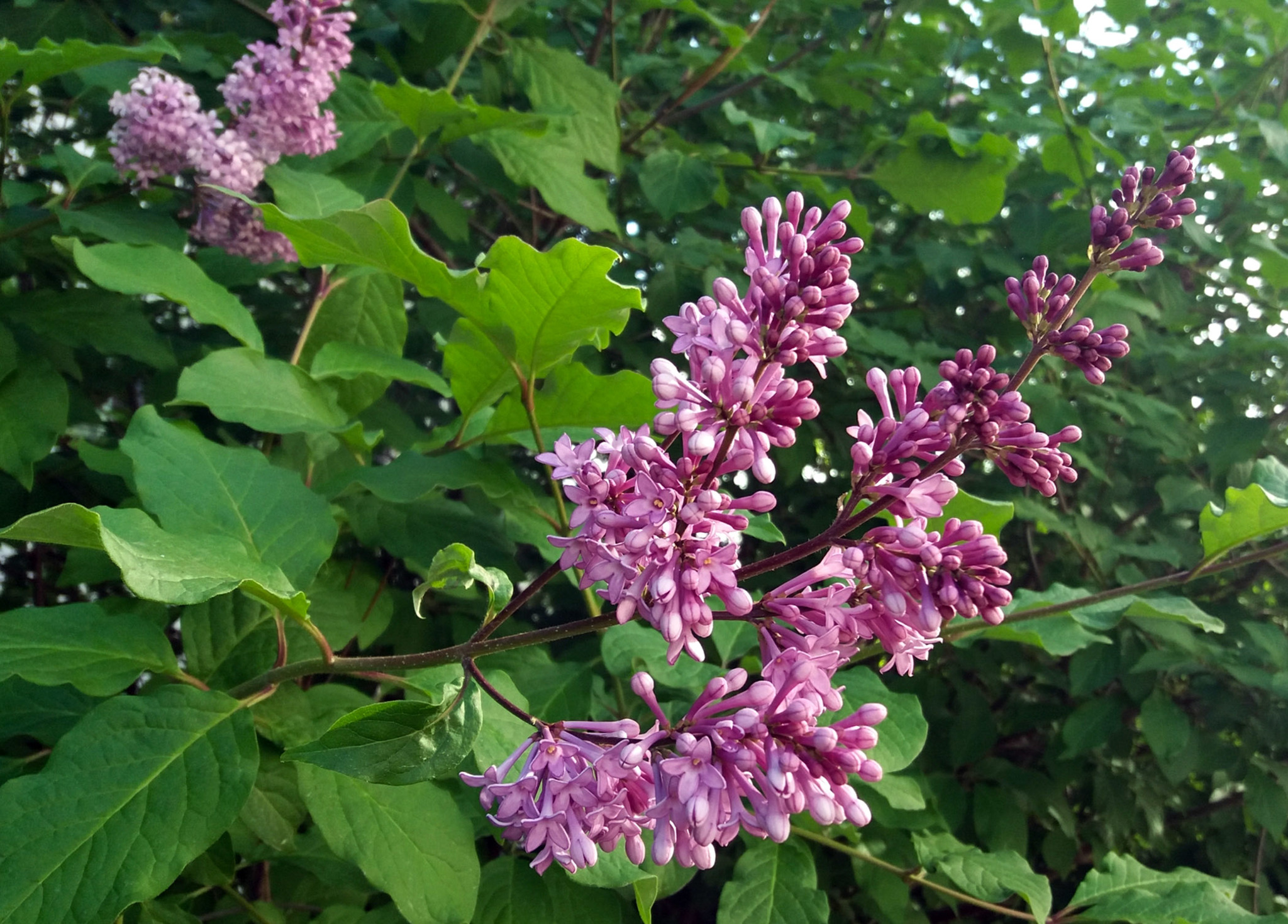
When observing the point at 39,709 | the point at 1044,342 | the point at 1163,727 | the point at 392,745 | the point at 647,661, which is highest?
the point at 1044,342

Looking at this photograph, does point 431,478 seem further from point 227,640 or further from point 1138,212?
point 1138,212

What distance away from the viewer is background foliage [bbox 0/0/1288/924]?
1.51 metres

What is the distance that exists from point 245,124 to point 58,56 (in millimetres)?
442

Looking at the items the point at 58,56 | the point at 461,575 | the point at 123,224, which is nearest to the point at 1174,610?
the point at 461,575

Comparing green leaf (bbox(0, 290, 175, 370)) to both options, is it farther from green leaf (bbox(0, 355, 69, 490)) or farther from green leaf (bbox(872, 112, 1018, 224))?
green leaf (bbox(872, 112, 1018, 224))

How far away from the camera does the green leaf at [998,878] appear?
6.15ft

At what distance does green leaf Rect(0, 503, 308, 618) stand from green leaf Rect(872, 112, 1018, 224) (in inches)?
95.5

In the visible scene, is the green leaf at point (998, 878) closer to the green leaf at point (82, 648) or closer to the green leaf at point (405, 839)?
the green leaf at point (405, 839)

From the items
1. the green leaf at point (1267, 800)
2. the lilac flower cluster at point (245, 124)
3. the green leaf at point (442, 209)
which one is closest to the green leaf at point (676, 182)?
the green leaf at point (442, 209)

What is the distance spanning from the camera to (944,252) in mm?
3078

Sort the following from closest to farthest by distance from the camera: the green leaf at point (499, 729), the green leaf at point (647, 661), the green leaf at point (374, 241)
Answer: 1. the green leaf at point (499, 729)
2. the green leaf at point (374, 241)
3. the green leaf at point (647, 661)

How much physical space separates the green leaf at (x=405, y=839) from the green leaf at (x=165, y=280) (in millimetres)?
1016

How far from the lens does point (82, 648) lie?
5.08ft

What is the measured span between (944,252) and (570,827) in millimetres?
2499
